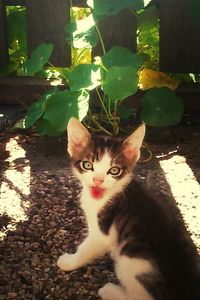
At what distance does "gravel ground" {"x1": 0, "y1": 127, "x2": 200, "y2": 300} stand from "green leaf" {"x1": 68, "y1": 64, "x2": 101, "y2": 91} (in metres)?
0.52

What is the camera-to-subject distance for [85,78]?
3.32 metres

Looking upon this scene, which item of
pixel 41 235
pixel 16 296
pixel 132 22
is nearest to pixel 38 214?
pixel 41 235

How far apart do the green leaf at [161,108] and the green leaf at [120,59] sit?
319mm

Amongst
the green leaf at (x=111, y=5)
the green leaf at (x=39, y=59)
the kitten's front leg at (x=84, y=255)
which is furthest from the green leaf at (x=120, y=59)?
the kitten's front leg at (x=84, y=255)

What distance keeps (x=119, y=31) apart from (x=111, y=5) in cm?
58

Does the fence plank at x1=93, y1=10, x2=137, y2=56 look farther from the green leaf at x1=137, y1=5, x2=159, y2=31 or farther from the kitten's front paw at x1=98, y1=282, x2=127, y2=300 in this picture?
the kitten's front paw at x1=98, y1=282, x2=127, y2=300

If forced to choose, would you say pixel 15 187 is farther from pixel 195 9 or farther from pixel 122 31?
pixel 195 9

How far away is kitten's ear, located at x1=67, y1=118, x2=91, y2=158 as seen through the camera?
2.27 m

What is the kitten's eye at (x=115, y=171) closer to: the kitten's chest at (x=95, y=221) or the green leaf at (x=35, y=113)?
the kitten's chest at (x=95, y=221)

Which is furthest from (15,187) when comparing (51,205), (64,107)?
(64,107)

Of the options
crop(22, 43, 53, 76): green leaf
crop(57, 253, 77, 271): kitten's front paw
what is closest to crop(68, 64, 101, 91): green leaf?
crop(22, 43, 53, 76): green leaf

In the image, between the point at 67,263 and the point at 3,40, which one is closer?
the point at 67,263

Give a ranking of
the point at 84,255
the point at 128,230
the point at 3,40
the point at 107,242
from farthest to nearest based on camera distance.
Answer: the point at 3,40 < the point at 84,255 < the point at 107,242 < the point at 128,230

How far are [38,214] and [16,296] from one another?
65 centimetres
